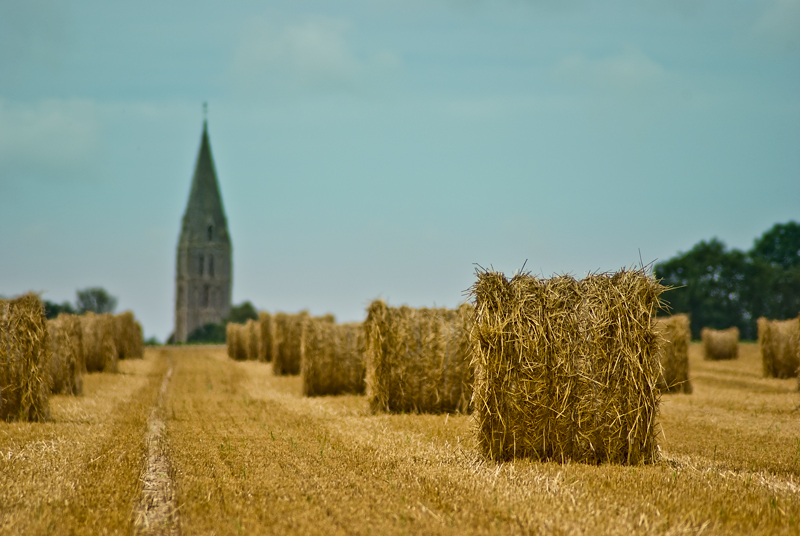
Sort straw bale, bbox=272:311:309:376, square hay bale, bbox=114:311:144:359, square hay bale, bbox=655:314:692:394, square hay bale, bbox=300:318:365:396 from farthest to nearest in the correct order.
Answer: square hay bale, bbox=114:311:144:359
straw bale, bbox=272:311:309:376
square hay bale, bbox=655:314:692:394
square hay bale, bbox=300:318:365:396

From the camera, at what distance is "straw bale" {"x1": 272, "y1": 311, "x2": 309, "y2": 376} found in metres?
18.8

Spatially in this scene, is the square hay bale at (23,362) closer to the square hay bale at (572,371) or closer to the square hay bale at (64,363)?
the square hay bale at (64,363)

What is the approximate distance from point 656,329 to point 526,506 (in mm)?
2740

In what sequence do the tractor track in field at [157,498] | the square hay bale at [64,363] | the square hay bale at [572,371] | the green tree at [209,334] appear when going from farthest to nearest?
the green tree at [209,334], the square hay bale at [64,363], the square hay bale at [572,371], the tractor track in field at [157,498]

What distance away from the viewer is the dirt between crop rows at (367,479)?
15.5ft

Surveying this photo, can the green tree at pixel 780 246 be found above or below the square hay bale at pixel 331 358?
above

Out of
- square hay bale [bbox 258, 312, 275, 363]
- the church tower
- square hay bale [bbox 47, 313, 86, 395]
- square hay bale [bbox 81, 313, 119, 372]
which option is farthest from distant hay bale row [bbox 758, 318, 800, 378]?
the church tower

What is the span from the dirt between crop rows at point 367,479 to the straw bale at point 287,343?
26.1 feet

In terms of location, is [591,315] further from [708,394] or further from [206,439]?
[708,394]

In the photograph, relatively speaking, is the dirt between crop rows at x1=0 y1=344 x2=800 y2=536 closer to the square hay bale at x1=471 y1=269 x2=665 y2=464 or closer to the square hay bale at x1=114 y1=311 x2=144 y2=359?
the square hay bale at x1=471 y1=269 x2=665 y2=464

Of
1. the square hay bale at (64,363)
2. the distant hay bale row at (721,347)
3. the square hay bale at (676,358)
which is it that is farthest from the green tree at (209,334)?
the square hay bale at (676,358)

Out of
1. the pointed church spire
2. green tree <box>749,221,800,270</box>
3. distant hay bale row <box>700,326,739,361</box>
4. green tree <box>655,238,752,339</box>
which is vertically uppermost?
the pointed church spire

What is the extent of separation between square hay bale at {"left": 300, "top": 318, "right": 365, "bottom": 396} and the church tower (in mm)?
84267

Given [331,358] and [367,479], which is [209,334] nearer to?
[331,358]
